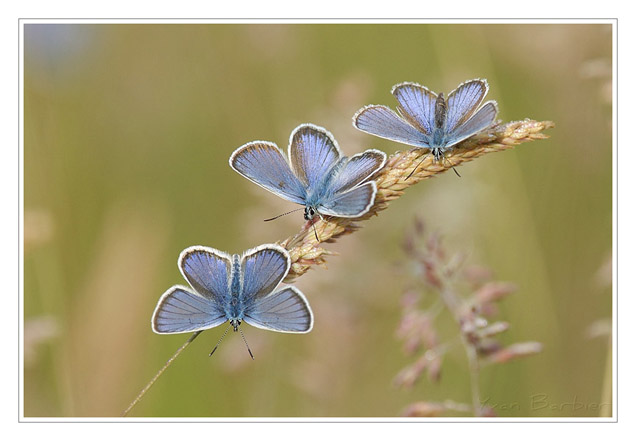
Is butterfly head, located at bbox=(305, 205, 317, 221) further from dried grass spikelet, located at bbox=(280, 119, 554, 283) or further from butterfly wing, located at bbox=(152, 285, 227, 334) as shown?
butterfly wing, located at bbox=(152, 285, 227, 334)

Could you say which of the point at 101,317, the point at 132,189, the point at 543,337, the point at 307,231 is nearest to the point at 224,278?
the point at 307,231

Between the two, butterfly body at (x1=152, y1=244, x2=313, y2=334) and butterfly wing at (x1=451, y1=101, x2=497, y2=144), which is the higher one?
butterfly wing at (x1=451, y1=101, x2=497, y2=144)

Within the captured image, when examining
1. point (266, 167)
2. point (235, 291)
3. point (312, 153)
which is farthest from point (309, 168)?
point (235, 291)

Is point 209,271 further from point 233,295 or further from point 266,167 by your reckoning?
point 266,167

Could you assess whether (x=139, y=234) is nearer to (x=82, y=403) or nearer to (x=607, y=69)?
(x=82, y=403)

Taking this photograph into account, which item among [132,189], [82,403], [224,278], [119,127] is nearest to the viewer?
[224,278]

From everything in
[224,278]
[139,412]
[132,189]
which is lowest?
[139,412]

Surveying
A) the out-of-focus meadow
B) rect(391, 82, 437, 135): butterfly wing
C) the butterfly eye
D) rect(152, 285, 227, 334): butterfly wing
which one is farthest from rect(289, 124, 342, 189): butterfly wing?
the out-of-focus meadow
